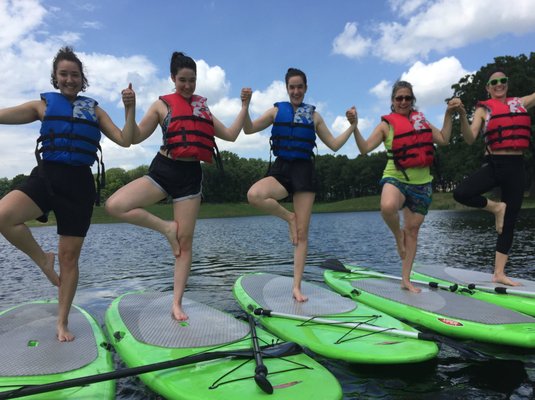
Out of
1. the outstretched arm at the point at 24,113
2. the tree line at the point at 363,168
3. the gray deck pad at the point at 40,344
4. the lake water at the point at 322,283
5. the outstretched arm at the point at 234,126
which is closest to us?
the gray deck pad at the point at 40,344

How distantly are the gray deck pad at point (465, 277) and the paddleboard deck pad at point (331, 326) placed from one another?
98.6 inches

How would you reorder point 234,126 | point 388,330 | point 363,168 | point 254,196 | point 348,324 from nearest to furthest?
point 388,330
point 348,324
point 234,126
point 254,196
point 363,168

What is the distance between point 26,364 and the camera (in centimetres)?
371

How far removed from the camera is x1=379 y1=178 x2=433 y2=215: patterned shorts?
20.0 feet

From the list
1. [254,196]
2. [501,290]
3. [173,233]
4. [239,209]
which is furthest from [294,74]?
[239,209]

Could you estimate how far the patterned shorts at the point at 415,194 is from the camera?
20.0 ft

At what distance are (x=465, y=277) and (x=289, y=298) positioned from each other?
3.50m

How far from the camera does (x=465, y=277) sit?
7.34m

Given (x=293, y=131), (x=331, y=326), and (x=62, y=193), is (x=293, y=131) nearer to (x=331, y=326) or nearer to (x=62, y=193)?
(x=331, y=326)

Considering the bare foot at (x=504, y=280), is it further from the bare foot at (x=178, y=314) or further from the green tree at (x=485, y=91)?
the green tree at (x=485, y=91)

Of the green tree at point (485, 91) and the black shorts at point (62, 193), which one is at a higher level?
the green tree at point (485, 91)

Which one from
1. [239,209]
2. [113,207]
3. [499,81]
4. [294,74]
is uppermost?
[499,81]

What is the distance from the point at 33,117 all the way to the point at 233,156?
357 ft

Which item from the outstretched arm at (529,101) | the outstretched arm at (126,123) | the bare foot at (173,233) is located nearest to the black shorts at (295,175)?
the bare foot at (173,233)
